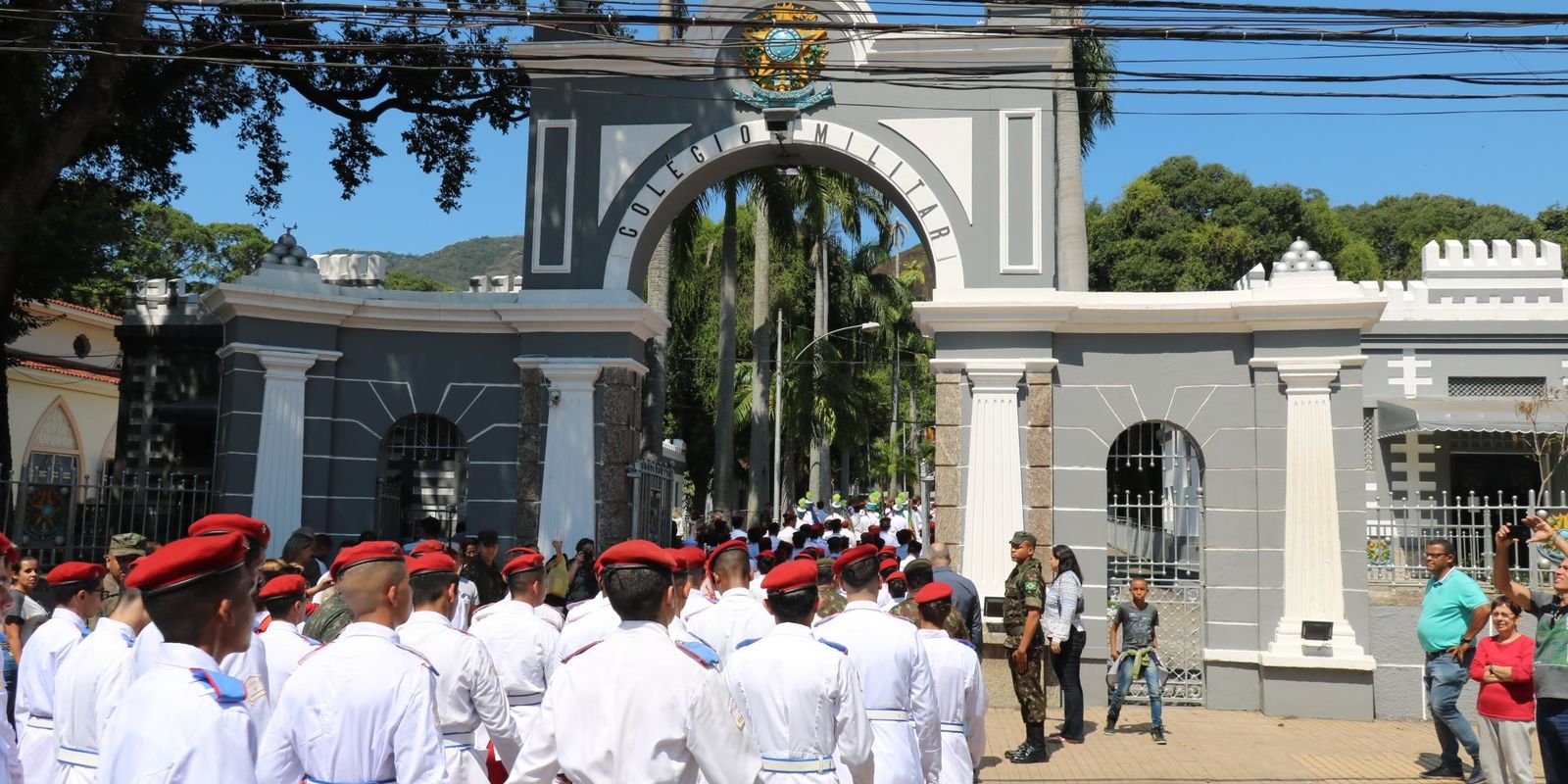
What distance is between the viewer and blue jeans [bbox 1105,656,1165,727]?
496 inches

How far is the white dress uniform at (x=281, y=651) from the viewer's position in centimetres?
634

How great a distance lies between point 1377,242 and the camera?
51.8 meters

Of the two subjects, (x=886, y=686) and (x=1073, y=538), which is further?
(x=1073, y=538)

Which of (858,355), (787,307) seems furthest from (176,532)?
(858,355)

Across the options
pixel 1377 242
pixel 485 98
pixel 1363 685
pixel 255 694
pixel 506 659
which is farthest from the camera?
pixel 1377 242

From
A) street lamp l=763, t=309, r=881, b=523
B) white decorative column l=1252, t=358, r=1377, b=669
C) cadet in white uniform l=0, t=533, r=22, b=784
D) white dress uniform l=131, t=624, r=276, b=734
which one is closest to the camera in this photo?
white dress uniform l=131, t=624, r=276, b=734

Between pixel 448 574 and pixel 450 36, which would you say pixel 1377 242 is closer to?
pixel 450 36

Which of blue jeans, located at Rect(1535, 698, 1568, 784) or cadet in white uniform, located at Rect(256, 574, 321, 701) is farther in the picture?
blue jeans, located at Rect(1535, 698, 1568, 784)

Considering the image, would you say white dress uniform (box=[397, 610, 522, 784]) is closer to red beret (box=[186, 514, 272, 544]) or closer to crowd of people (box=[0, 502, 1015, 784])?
crowd of people (box=[0, 502, 1015, 784])

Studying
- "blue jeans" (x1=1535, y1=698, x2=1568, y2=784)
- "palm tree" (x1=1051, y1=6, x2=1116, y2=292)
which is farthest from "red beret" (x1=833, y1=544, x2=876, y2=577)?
"palm tree" (x1=1051, y1=6, x2=1116, y2=292)

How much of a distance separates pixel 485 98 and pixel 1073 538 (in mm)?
10539

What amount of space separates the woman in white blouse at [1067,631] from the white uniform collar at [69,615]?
8.00 metres

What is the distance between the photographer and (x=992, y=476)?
1459cm

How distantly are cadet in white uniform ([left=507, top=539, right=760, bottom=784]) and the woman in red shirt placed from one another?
6333mm
